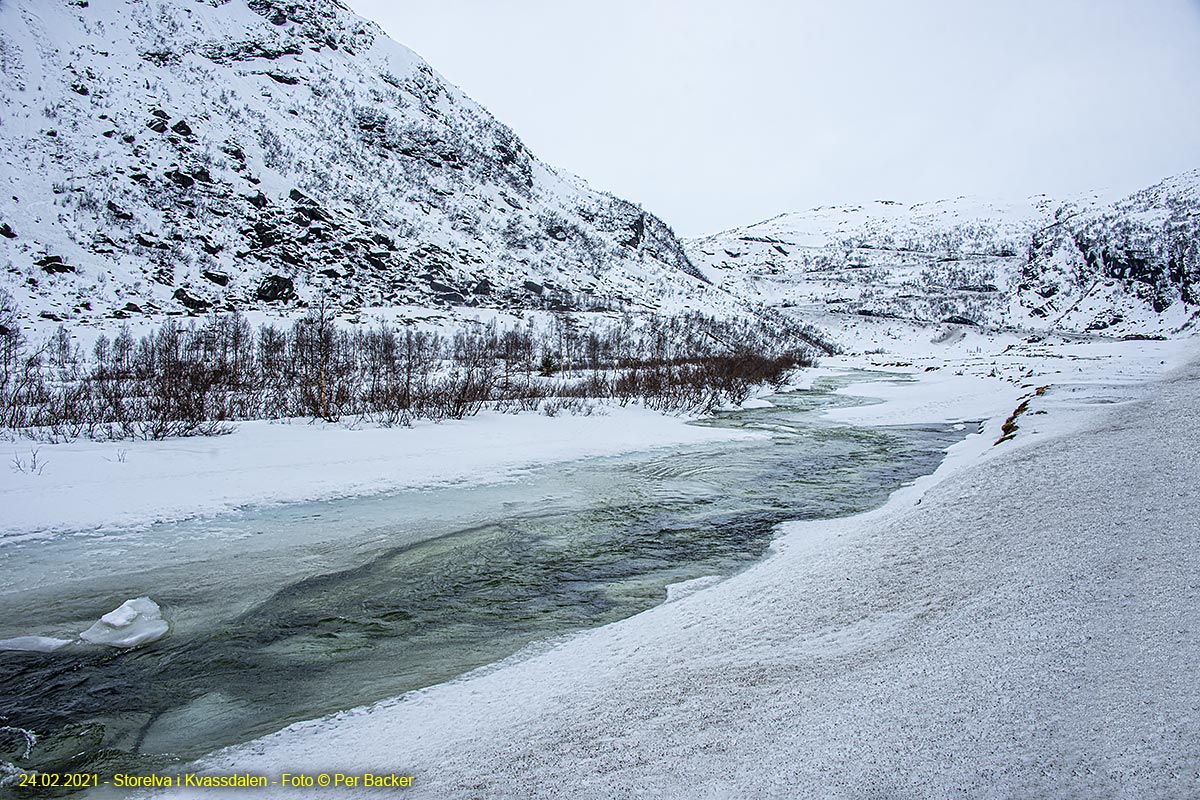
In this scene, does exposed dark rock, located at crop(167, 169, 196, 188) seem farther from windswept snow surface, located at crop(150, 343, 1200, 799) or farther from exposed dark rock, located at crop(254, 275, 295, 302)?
windswept snow surface, located at crop(150, 343, 1200, 799)

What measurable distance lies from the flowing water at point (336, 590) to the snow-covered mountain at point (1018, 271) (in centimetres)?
6685

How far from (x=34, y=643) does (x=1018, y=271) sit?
493 ft

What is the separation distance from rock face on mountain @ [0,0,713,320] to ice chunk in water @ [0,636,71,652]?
138 ft

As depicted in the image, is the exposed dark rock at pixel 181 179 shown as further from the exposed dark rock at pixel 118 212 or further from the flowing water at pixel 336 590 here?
the flowing water at pixel 336 590

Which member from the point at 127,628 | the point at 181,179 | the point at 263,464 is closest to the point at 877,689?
the point at 127,628

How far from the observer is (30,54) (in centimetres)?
5534

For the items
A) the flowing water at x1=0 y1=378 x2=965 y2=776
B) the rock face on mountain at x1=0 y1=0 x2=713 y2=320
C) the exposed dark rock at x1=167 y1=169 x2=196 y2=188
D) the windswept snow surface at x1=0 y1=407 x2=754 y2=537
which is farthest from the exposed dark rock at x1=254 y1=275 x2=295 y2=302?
the flowing water at x1=0 y1=378 x2=965 y2=776

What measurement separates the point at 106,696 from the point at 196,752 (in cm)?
111

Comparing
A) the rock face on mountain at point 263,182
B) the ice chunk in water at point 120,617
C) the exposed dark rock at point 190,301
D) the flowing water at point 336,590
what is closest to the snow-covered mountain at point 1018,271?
the rock face on mountain at point 263,182

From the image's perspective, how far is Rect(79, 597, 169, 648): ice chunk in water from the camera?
4188mm

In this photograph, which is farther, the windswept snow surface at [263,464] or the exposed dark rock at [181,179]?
the exposed dark rock at [181,179]

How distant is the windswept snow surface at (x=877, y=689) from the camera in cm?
183

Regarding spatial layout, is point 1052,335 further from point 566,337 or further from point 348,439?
point 348,439

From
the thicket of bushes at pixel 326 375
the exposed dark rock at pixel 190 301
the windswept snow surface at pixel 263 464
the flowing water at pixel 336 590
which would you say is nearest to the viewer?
the flowing water at pixel 336 590
